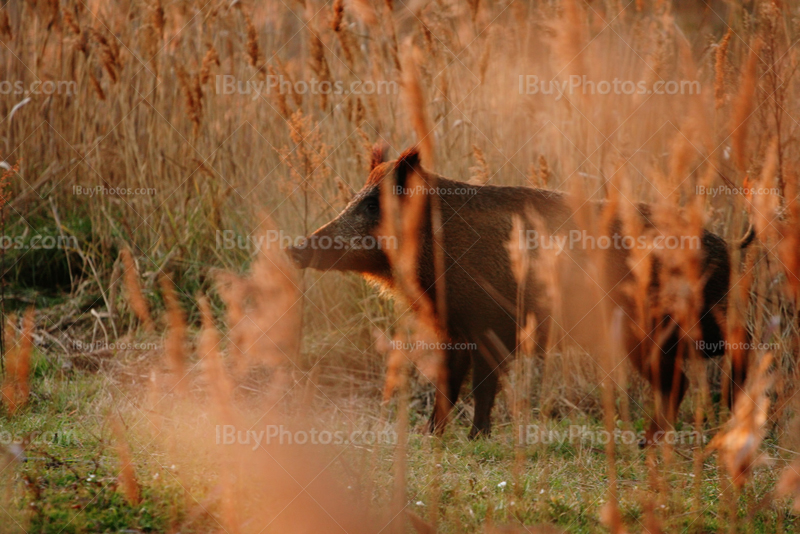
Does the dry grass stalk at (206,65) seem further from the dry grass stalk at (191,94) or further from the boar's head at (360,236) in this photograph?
the boar's head at (360,236)

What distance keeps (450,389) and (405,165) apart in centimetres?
137

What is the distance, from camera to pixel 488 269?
13.6 feet

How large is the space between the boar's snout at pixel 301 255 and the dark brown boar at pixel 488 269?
0.10 feet

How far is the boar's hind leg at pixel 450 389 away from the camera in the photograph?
165 inches

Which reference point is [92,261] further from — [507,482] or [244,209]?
[507,482]

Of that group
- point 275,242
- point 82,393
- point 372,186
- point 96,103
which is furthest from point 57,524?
point 96,103
